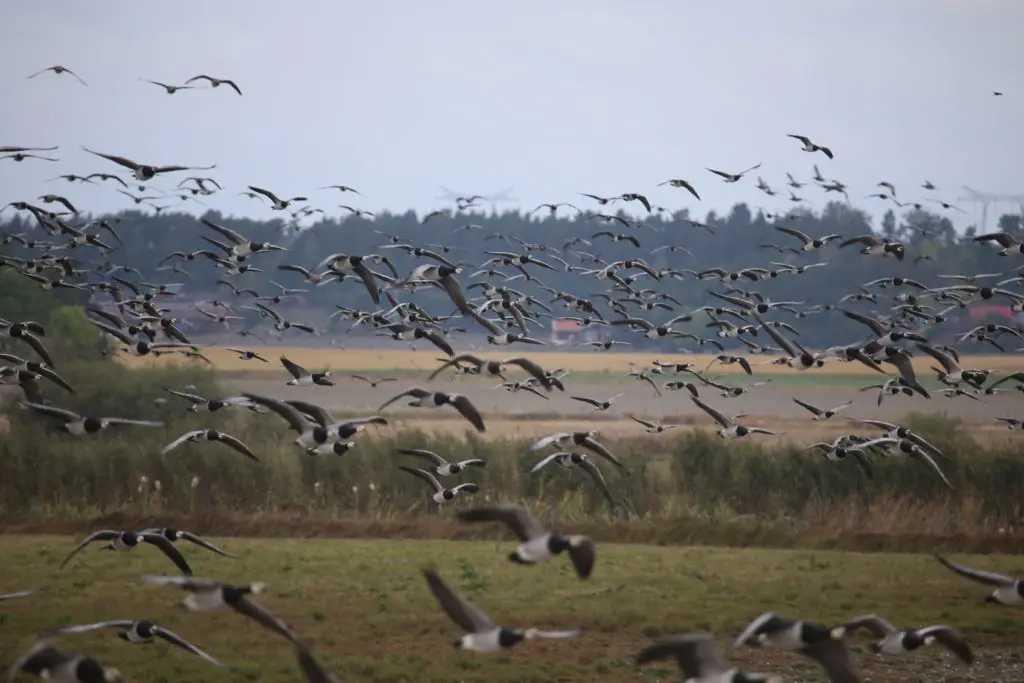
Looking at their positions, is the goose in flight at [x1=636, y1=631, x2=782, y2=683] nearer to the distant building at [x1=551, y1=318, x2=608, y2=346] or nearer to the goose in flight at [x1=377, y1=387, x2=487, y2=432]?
the goose in flight at [x1=377, y1=387, x2=487, y2=432]

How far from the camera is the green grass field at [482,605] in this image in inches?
960

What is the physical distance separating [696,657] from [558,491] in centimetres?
2489

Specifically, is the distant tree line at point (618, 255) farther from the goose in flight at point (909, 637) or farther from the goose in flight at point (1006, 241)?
the goose in flight at point (909, 637)

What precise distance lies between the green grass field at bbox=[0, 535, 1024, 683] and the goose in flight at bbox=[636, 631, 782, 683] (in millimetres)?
8494

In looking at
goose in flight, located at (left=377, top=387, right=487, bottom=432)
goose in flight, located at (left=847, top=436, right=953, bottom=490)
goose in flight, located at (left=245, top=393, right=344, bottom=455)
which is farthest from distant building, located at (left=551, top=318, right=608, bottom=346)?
goose in flight, located at (left=245, top=393, right=344, bottom=455)

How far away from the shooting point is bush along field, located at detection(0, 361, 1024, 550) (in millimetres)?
37969

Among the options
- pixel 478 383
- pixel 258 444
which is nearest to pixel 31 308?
pixel 478 383

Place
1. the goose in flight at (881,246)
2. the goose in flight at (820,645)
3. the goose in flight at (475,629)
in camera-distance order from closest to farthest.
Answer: the goose in flight at (820,645) < the goose in flight at (475,629) < the goose in flight at (881,246)

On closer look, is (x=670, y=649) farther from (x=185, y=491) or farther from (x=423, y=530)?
(x=185, y=491)

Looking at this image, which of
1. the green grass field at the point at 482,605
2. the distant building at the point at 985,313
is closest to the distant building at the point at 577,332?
the distant building at the point at 985,313

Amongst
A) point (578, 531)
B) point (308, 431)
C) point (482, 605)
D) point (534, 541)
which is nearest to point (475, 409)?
point (308, 431)

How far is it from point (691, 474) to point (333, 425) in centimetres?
2121

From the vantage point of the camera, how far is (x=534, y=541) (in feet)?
55.6

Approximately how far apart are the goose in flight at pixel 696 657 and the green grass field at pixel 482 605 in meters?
8.49
